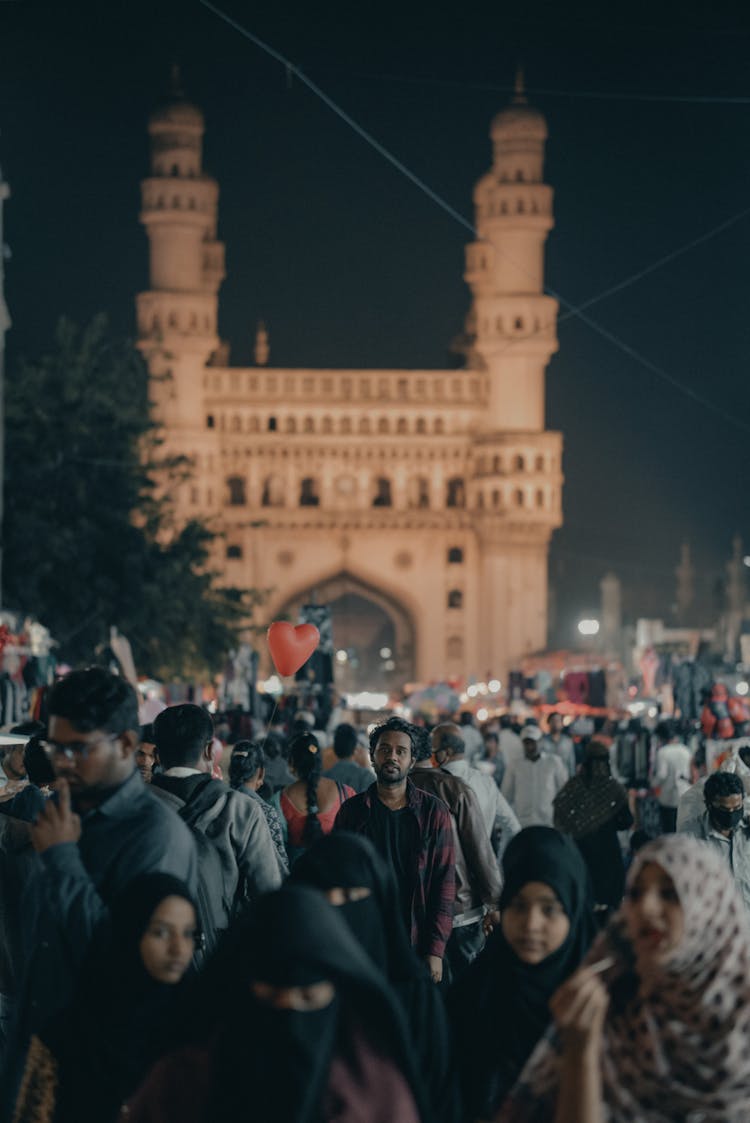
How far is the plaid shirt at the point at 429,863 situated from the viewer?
547cm

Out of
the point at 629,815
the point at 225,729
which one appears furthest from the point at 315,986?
the point at 225,729

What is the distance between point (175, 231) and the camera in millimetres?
59625

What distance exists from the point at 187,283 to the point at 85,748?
188 feet

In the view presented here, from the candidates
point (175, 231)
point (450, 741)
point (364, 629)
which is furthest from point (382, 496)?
point (450, 741)

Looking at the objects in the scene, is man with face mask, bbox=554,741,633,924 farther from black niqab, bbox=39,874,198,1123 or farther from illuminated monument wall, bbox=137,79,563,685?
illuminated monument wall, bbox=137,79,563,685

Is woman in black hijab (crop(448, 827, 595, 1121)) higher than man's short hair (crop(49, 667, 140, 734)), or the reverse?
man's short hair (crop(49, 667, 140, 734))

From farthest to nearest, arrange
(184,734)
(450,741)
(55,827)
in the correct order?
1. (450,741)
2. (184,734)
3. (55,827)

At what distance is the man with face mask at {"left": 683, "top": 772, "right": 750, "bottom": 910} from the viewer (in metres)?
6.66

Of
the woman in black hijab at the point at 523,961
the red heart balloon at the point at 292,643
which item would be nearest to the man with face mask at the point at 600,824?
the red heart balloon at the point at 292,643

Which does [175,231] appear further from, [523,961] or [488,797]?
[523,961]

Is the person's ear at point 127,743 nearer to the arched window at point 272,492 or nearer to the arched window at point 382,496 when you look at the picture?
the arched window at point 272,492

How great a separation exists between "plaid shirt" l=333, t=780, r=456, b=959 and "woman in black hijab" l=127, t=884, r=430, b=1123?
2409 mm

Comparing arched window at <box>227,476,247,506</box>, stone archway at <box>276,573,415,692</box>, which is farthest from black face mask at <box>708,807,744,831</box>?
arched window at <box>227,476,247,506</box>

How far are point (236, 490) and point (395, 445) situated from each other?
497 centimetres
